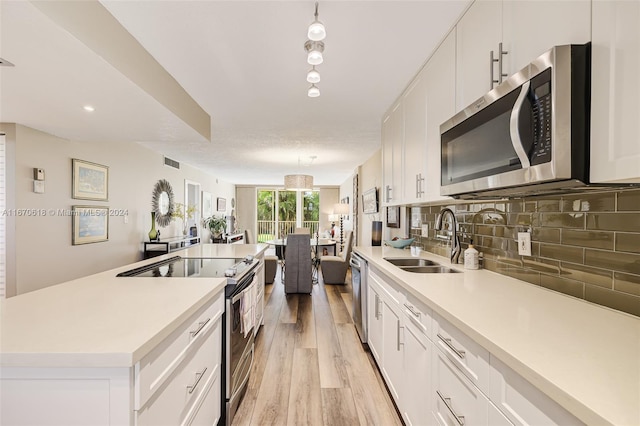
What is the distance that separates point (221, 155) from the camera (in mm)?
5676

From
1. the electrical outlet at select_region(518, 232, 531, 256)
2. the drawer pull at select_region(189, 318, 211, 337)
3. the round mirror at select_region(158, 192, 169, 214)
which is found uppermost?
the round mirror at select_region(158, 192, 169, 214)

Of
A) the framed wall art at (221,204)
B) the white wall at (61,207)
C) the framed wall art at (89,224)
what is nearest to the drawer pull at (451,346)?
the white wall at (61,207)

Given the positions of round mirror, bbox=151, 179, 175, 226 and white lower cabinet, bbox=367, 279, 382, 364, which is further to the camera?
round mirror, bbox=151, 179, 175, 226

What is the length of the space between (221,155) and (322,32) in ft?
14.9

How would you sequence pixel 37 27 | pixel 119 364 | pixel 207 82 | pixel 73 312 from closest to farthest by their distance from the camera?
pixel 119 364, pixel 73 312, pixel 37 27, pixel 207 82

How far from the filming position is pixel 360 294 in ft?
9.96

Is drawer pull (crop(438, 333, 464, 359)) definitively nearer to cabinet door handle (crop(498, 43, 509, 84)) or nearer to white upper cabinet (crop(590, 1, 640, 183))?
white upper cabinet (crop(590, 1, 640, 183))

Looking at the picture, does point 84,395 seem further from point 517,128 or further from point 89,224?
point 89,224

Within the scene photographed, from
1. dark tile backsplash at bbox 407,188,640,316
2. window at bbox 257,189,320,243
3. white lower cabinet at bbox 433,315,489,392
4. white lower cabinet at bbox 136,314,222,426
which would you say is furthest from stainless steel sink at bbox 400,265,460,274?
window at bbox 257,189,320,243

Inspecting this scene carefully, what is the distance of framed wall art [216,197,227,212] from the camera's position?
8.81 m

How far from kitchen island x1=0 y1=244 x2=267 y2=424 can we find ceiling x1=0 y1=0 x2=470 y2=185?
1240mm

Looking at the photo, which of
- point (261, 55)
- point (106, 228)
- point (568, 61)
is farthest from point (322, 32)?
point (106, 228)

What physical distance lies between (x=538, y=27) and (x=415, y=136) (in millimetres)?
1247

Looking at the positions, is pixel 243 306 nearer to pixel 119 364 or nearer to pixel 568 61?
pixel 119 364
